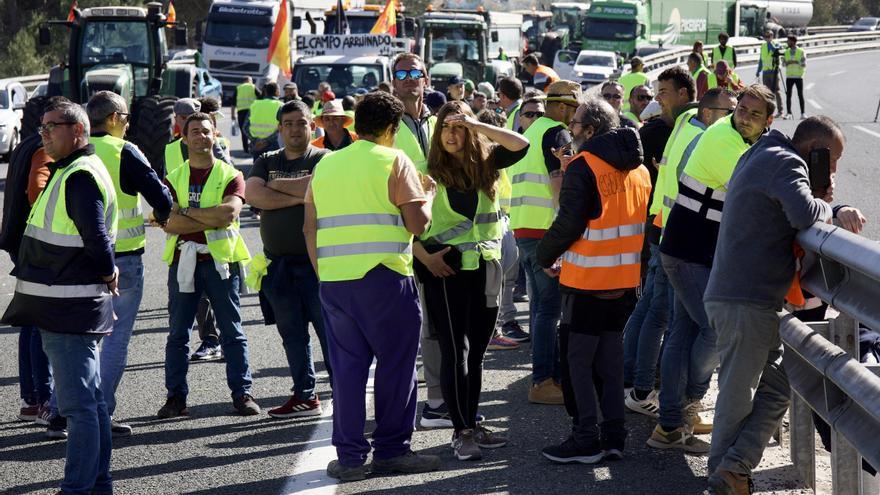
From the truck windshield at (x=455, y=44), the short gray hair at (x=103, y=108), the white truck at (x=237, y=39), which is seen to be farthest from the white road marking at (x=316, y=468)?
the white truck at (x=237, y=39)

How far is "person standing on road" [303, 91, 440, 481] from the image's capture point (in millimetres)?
Answer: 6098

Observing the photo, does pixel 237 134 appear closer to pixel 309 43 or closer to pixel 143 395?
pixel 309 43

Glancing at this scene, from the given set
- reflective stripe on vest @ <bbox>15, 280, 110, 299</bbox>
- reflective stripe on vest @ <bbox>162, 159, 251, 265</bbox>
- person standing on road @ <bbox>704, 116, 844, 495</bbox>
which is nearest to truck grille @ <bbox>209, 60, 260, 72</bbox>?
reflective stripe on vest @ <bbox>162, 159, 251, 265</bbox>

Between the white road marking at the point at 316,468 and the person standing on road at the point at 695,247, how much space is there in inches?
68.6

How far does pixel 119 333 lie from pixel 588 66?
37436mm

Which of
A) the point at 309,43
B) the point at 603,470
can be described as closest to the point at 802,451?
the point at 603,470

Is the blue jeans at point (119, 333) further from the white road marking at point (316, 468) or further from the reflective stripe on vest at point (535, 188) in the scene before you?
the reflective stripe on vest at point (535, 188)

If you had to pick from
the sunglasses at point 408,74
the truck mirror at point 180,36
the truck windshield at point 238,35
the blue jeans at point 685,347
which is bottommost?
the truck windshield at point 238,35

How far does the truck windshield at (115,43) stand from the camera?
75.2 ft

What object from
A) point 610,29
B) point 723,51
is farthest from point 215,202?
point 610,29

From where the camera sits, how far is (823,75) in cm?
4397

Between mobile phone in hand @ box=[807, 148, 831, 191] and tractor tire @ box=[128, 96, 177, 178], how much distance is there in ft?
52.6

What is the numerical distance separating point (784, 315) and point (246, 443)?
3083 mm

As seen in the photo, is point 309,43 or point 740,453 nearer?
point 740,453
